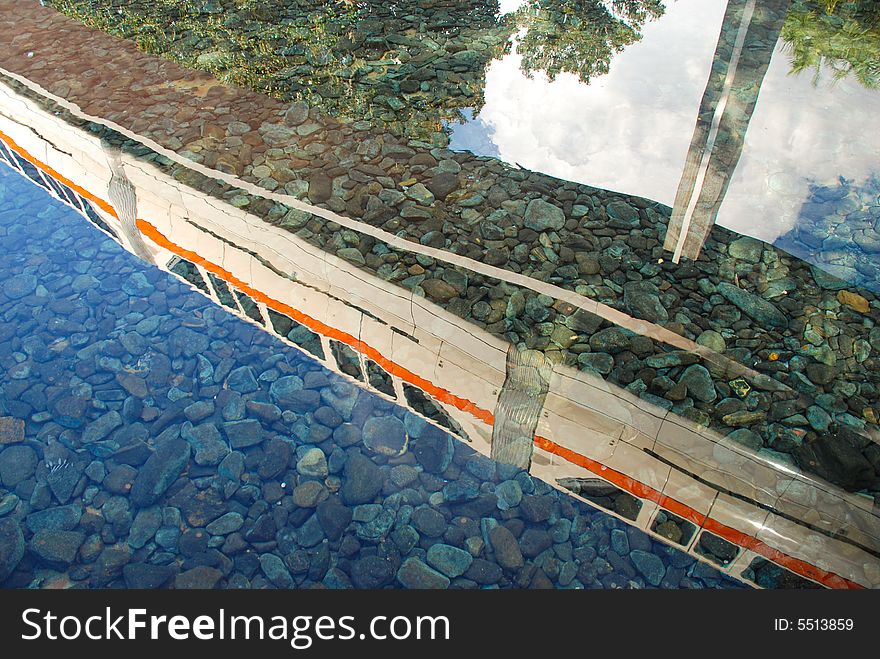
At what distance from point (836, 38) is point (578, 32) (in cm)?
253

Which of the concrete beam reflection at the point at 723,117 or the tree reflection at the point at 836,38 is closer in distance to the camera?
the concrete beam reflection at the point at 723,117

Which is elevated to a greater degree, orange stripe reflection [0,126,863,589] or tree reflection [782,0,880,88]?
tree reflection [782,0,880,88]

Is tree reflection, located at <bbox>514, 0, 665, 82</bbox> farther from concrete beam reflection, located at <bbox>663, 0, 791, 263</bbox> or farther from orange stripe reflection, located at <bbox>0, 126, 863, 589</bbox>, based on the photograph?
orange stripe reflection, located at <bbox>0, 126, 863, 589</bbox>

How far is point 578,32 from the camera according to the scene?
615 centimetres

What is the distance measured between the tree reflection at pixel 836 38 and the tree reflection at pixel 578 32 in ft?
4.77

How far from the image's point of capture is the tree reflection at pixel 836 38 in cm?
550

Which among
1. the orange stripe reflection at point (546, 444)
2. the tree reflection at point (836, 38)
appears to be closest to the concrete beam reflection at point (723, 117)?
the tree reflection at point (836, 38)

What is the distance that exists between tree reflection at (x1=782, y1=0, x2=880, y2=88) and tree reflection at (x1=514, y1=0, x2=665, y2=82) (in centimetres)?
145

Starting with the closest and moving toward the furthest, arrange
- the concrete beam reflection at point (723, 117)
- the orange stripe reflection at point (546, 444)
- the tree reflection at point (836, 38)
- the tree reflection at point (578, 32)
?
1. the orange stripe reflection at point (546, 444)
2. the concrete beam reflection at point (723, 117)
3. the tree reflection at point (836, 38)
4. the tree reflection at point (578, 32)

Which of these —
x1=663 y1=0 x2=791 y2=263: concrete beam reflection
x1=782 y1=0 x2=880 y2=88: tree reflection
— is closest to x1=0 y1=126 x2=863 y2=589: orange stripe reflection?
x1=663 y1=0 x2=791 y2=263: concrete beam reflection

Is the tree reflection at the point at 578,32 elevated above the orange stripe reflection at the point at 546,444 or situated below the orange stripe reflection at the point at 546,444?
above

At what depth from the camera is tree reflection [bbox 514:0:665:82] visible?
5.69m

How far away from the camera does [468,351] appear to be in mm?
3090

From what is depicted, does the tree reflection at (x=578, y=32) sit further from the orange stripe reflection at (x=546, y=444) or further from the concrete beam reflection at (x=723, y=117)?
the orange stripe reflection at (x=546, y=444)
